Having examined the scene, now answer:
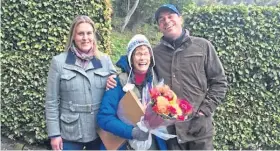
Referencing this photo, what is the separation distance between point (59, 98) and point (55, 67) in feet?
0.86

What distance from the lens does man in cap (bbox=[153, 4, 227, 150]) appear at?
3.34 m

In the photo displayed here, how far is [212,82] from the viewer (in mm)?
3455

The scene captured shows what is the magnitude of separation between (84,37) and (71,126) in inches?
28.6

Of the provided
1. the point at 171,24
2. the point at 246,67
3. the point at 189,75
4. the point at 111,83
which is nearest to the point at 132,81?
the point at 111,83

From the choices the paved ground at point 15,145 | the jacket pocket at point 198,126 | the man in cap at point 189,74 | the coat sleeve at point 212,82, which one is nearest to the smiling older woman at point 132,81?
the man in cap at point 189,74

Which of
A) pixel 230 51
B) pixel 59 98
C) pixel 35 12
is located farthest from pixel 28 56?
pixel 230 51

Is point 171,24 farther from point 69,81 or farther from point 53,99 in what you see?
point 53,99

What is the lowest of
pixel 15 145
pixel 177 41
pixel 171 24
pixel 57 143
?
pixel 15 145

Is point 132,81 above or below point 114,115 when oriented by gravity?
above

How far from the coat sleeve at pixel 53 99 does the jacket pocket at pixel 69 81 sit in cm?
4

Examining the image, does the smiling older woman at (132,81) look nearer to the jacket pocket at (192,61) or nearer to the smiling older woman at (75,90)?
the smiling older woman at (75,90)

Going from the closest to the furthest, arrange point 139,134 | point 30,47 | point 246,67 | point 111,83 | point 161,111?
point 161,111
point 139,134
point 111,83
point 30,47
point 246,67

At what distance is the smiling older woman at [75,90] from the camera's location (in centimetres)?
316

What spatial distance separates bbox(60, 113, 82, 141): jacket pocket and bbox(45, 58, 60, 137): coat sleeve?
0.05m
